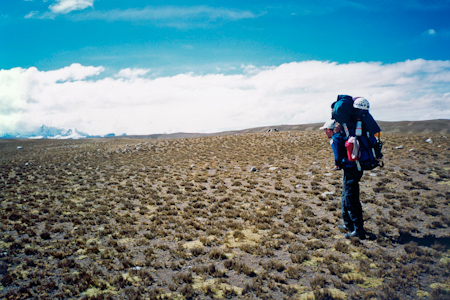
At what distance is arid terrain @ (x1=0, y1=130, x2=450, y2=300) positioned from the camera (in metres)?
5.36

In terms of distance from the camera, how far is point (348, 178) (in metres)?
6.82

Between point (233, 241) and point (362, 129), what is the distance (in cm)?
565

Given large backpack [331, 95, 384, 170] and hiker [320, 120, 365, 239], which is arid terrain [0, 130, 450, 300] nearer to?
hiker [320, 120, 365, 239]

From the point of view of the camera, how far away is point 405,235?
7.22 meters

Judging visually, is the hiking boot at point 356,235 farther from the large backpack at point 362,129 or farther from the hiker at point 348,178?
the large backpack at point 362,129

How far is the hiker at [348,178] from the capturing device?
6672mm

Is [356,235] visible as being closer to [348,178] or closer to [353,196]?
[353,196]

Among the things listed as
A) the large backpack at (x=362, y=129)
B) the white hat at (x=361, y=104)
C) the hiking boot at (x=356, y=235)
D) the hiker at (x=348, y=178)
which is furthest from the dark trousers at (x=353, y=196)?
the white hat at (x=361, y=104)

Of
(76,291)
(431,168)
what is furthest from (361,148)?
(431,168)

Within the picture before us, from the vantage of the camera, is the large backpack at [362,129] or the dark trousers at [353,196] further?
the dark trousers at [353,196]

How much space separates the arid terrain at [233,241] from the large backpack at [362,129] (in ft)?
8.80

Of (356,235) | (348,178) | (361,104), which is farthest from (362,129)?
(356,235)

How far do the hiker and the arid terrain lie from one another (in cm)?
68

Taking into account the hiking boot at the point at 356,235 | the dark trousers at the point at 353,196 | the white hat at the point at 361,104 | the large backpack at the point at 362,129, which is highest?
the white hat at the point at 361,104
